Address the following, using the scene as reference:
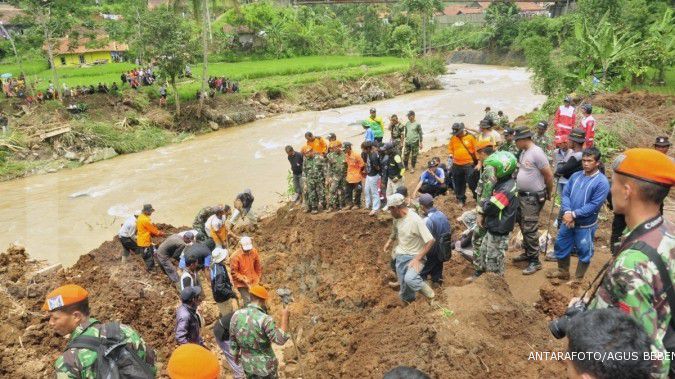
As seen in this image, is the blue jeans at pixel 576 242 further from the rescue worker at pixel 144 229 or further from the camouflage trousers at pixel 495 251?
the rescue worker at pixel 144 229

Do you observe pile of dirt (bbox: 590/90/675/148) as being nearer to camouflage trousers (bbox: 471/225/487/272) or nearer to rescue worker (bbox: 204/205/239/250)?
camouflage trousers (bbox: 471/225/487/272)

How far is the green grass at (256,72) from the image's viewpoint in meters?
27.4

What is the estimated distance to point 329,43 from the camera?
146 feet

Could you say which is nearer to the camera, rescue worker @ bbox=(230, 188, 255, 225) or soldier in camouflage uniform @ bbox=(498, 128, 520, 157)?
soldier in camouflage uniform @ bbox=(498, 128, 520, 157)

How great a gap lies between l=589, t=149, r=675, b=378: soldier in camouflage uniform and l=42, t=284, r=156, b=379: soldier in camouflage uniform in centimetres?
288

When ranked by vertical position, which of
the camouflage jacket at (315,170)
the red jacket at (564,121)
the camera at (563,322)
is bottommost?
the camouflage jacket at (315,170)

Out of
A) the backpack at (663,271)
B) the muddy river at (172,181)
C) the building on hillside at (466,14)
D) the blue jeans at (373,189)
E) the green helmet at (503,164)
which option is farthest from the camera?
the building on hillside at (466,14)

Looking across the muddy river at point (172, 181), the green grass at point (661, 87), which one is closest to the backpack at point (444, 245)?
the muddy river at point (172, 181)

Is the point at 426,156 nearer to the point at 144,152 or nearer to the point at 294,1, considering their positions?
the point at 144,152

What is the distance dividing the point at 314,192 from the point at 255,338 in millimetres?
5913

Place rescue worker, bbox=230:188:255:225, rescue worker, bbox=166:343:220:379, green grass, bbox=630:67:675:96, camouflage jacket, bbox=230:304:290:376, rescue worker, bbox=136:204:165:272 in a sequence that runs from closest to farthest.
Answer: rescue worker, bbox=166:343:220:379, camouflage jacket, bbox=230:304:290:376, rescue worker, bbox=136:204:165:272, rescue worker, bbox=230:188:255:225, green grass, bbox=630:67:675:96

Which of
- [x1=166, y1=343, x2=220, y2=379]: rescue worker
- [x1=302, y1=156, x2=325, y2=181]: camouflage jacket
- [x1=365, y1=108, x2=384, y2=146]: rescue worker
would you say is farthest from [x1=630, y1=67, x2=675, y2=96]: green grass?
[x1=166, y1=343, x2=220, y2=379]: rescue worker

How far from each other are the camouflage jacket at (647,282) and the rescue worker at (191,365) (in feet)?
7.16

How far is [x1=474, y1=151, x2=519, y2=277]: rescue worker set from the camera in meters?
5.07
